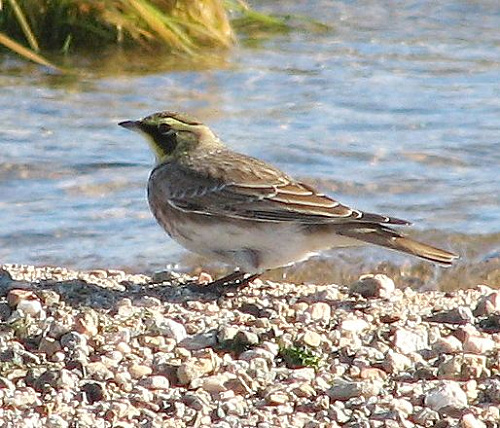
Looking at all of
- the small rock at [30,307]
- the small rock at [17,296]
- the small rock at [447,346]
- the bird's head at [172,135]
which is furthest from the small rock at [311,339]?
the bird's head at [172,135]

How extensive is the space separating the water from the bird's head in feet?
3.39

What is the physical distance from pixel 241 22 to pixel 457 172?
634cm

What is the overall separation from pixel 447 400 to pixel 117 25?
10.3 metres

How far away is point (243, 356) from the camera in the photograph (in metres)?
6.81

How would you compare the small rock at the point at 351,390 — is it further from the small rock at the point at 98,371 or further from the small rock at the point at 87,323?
the small rock at the point at 87,323

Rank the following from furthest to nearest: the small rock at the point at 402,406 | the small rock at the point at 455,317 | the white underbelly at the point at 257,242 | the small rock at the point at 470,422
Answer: the white underbelly at the point at 257,242
the small rock at the point at 455,317
the small rock at the point at 402,406
the small rock at the point at 470,422

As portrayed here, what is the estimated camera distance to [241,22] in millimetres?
17297

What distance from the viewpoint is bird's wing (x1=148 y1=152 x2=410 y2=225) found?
8023mm

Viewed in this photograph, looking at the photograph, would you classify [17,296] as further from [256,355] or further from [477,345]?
[477,345]

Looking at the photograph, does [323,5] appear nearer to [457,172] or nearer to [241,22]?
[241,22]

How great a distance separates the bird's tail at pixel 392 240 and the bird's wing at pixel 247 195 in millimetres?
90

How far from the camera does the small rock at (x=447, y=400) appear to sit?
20.2 feet

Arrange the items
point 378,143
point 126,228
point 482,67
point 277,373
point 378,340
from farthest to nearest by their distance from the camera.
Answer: point 482,67, point 378,143, point 126,228, point 378,340, point 277,373

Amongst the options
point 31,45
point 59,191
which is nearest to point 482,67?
point 31,45
